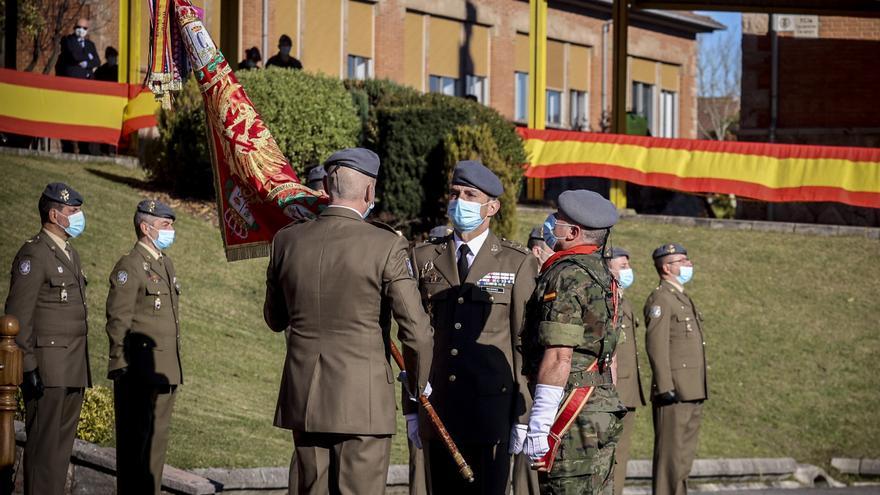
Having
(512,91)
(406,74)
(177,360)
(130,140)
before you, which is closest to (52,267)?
Result: (177,360)

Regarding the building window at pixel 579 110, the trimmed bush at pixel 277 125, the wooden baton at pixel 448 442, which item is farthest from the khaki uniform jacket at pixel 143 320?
the building window at pixel 579 110

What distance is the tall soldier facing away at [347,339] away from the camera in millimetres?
6613

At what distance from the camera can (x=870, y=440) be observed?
1505 cm

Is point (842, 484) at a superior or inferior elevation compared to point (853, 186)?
inferior

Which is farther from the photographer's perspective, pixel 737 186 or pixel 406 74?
pixel 406 74

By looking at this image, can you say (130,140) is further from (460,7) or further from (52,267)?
(460,7)

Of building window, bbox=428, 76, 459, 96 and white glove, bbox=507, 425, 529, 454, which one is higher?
building window, bbox=428, 76, 459, 96

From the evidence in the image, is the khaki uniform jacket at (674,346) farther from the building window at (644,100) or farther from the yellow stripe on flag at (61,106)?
the building window at (644,100)

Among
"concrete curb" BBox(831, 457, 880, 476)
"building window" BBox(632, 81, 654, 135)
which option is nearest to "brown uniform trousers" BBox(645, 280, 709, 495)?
"concrete curb" BBox(831, 457, 880, 476)

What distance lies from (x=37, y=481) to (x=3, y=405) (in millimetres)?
1776

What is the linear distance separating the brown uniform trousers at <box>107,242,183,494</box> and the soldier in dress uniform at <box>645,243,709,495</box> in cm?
392

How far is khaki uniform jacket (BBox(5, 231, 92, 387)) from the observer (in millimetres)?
9195

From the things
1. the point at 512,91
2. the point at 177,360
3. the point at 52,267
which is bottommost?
the point at 177,360

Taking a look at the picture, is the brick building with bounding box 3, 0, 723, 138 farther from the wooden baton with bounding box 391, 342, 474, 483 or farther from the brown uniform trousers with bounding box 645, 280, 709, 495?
the wooden baton with bounding box 391, 342, 474, 483
